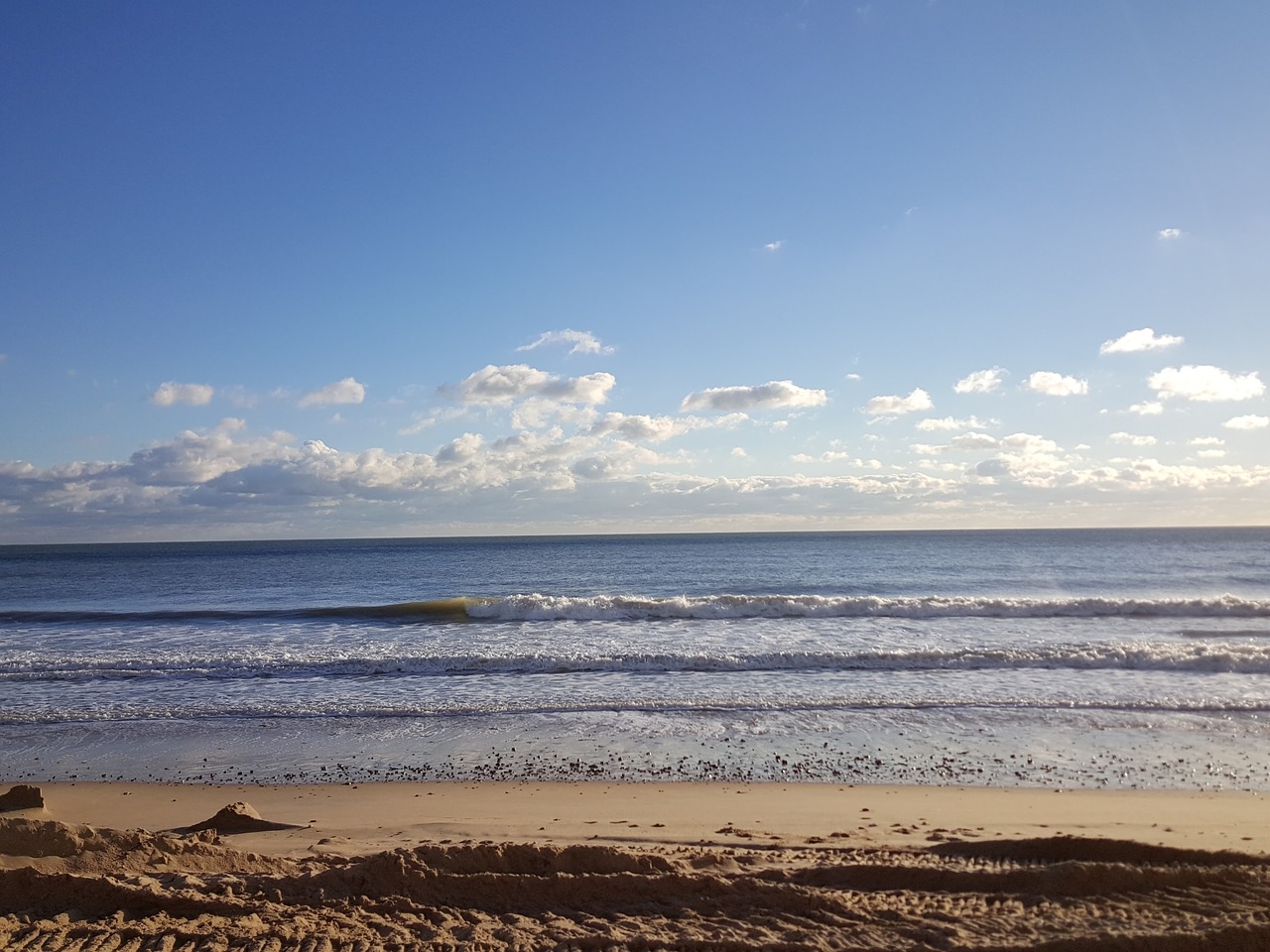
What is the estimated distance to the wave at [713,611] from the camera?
24.6 meters

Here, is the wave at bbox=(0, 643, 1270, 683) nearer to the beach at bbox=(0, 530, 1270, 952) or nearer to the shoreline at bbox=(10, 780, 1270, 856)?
the beach at bbox=(0, 530, 1270, 952)

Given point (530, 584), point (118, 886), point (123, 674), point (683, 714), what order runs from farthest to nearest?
1. point (530, 584)
2. point (123, 674)
3. point (683, 714)
4. point (118, 886)

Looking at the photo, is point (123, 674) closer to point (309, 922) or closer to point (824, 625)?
point (309, 922)

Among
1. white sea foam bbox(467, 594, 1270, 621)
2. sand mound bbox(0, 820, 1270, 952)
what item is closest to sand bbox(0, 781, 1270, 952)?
sand mound bbox(0, 820, 1270, 952)

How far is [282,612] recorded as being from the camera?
93.1 feet

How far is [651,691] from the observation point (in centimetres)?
1315

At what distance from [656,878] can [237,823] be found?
4115 millimetres

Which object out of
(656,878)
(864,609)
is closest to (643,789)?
(656,878)

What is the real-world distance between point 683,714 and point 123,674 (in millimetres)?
11848

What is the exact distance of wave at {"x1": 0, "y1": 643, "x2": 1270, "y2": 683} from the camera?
596 inches

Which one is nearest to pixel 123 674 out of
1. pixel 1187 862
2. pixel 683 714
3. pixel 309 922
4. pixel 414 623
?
pixel 414 623

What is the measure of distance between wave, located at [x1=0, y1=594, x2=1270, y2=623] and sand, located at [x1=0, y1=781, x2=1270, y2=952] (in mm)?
17697

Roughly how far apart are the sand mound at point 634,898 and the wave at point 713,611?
1921 cm

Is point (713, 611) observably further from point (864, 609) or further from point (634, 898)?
point (634, 898)
